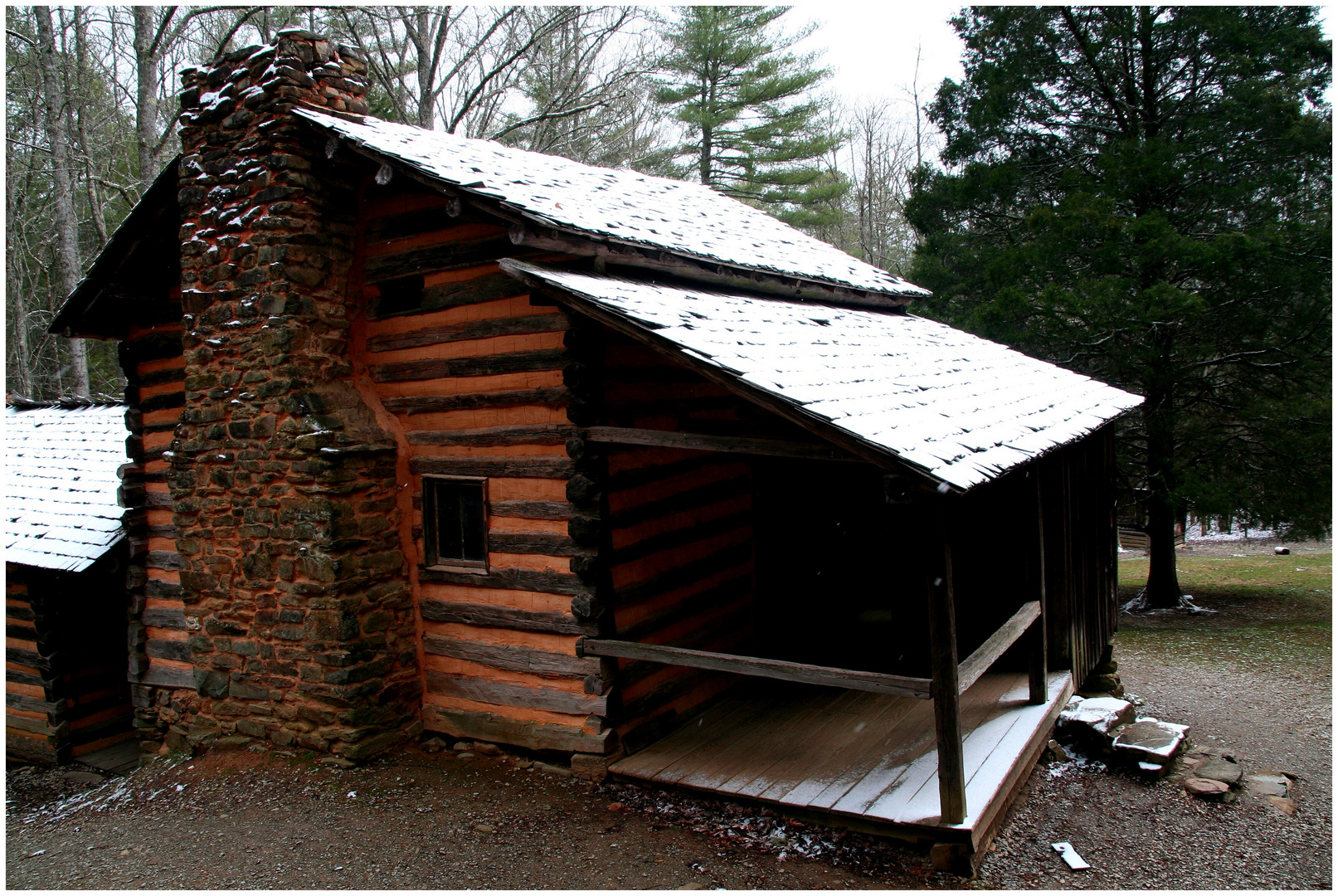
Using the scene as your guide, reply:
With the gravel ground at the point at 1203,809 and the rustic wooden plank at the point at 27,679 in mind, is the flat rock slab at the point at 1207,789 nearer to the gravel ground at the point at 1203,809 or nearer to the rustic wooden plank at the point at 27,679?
the gravel ground at the point at 1203,809

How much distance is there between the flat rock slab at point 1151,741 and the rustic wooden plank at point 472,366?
18.5 feet

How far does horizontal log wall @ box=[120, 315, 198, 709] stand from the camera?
8.70m

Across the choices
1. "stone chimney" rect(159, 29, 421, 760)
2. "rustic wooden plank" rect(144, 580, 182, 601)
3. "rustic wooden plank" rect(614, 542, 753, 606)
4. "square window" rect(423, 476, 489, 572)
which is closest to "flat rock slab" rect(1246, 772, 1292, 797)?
"rustic wooden plank" rect(614, 542, 753, 606)

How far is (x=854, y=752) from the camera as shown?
668 centimetres

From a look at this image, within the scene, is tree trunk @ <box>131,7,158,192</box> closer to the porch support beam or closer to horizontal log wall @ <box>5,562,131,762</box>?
horizontal log wall @ <box>5,562,131,762</box>

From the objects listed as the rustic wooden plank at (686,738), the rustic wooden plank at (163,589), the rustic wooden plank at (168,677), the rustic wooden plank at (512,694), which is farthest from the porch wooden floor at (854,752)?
the rustic wooden plank at (163,589)

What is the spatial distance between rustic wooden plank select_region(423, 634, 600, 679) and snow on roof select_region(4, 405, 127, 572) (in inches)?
160

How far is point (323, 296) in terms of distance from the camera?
290 inches

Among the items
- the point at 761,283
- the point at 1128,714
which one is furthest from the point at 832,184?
the point at 1128,714

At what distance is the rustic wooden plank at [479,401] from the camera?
264 inches

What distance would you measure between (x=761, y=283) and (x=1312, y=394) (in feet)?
34.6

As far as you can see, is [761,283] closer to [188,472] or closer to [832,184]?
[188,472]

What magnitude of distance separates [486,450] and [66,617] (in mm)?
5763

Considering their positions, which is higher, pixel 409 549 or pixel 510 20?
pixel 510 20
